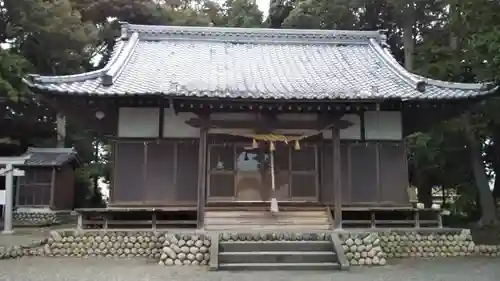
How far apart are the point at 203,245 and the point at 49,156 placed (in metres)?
14.9

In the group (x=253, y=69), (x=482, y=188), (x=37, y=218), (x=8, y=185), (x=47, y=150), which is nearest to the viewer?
(x=253, y=69)

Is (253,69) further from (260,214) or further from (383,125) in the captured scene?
(260,214)

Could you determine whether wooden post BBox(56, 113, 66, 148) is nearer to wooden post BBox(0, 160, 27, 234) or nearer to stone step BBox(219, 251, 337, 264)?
wooden post BBox(0, 160, 27, 234)

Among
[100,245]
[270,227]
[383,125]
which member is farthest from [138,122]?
[383,125]

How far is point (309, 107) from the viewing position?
11.2 m

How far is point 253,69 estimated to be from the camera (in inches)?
594

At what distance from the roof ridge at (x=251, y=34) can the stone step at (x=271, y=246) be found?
9168 mm

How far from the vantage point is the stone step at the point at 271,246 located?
10.1 meters

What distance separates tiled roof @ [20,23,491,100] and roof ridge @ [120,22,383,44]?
1.4 inches

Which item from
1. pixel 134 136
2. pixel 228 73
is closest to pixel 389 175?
pixel 228 73

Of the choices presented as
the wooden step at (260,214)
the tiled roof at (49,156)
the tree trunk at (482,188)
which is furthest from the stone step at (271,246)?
the tiled roof at (49,156)

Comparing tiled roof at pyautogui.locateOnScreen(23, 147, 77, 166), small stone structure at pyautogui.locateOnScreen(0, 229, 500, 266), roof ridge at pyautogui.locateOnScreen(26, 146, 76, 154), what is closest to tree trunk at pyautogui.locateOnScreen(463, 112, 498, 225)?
small stone structure at pyautogui.locateOnScreen(0, 229, 500, 266)

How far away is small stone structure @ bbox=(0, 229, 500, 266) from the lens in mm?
10156

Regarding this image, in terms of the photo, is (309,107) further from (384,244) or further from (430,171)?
(430,171)
